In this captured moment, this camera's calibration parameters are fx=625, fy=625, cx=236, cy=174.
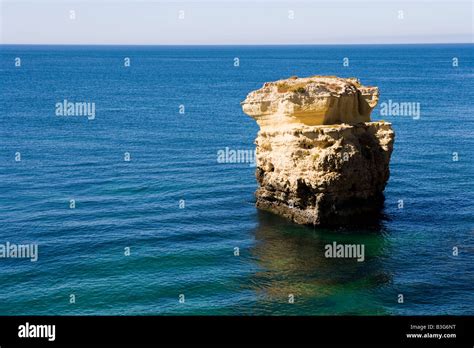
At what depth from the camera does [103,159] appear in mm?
86875

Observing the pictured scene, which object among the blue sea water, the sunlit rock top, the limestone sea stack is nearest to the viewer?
the blue sea water

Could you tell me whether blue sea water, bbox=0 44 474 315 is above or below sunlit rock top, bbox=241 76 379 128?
below

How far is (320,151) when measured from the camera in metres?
58.8

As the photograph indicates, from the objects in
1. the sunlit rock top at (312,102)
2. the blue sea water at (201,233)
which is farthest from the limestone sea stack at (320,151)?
the blue sea water at (201,233)

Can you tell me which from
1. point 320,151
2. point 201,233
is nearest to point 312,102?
point 320,151

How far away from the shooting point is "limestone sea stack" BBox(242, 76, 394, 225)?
5912 cm

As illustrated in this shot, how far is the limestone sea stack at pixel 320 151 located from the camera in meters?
59.1

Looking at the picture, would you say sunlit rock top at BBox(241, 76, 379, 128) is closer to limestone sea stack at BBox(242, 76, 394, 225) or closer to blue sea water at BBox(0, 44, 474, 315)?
limestone sea stack at BBox(242, 76, 394, 225)

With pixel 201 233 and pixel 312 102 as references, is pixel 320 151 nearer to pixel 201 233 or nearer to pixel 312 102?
pixel 312 102

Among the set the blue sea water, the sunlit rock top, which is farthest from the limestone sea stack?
the blue sea water

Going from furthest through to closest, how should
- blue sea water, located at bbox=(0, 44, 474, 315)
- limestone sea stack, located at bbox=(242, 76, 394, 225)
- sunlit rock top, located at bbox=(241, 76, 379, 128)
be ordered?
sunlit rock top, located at bbox=(241, 76, 379, 128)
limestone sea stack, located at bbox=(242, 76, 394, 225)
blue sea water, located at bbox=(0, 44, 474, 315)

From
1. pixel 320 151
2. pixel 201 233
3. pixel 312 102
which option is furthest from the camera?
pixel 312 102
